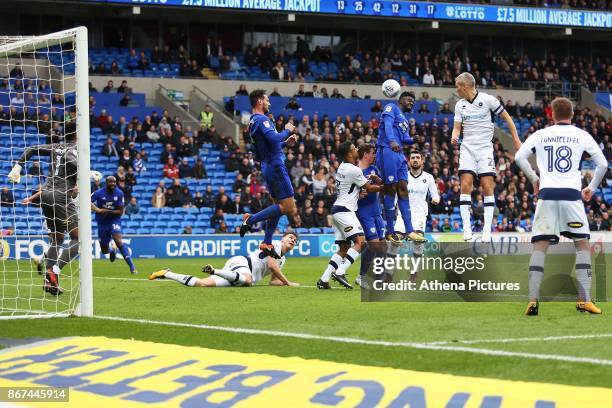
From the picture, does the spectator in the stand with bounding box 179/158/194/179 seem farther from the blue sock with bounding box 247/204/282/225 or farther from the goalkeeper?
the goalkeeper

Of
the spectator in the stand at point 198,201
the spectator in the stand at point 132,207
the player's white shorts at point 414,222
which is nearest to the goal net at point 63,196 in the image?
the player's white shorts at point 414,222

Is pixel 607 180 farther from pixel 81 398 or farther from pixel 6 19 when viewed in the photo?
pixel 81 398

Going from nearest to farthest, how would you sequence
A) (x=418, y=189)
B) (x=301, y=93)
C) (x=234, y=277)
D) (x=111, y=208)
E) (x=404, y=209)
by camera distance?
(x=234, y=277)
(x=404, y=209)
(x=418, y=189)
(x=111, y=208)
(x=301, y=93)

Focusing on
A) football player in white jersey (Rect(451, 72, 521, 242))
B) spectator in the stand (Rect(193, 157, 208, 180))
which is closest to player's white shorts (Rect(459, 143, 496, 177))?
football player in white jersey (Rect(451, 72, 521, 242))

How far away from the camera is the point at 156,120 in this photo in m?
35.4

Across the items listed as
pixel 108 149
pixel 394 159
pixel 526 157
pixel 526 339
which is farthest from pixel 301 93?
pixel 526 339

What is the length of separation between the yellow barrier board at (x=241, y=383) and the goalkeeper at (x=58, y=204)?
5354 mm

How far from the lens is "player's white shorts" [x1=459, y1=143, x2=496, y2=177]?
14.9 meters

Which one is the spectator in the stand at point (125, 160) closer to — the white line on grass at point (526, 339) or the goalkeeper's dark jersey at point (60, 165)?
the goalkeeper's dark jersey at point (60, 165)

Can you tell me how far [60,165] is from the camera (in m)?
13.5

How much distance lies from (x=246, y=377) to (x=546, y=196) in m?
4.46

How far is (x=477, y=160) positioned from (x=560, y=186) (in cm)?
476

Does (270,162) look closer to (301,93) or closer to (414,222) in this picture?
(414,222)

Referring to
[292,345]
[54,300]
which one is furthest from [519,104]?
[292,345]
